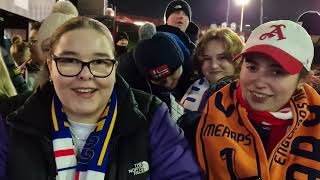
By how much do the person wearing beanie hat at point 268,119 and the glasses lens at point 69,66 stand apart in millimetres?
679

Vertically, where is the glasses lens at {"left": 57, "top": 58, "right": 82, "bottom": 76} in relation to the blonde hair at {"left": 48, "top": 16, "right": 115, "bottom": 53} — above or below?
below

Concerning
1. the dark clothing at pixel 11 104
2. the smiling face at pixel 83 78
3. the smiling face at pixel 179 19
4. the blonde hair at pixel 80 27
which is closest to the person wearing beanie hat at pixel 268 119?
the smiling face at pixel 83 78

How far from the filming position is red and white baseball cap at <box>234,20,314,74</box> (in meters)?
2.04

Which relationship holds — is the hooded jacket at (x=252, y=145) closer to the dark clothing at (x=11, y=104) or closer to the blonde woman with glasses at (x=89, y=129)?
the blonde woman with glasses at (x=89, y=129)

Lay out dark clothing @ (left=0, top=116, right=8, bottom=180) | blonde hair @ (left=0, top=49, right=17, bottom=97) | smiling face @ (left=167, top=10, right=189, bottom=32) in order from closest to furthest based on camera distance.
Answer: dark clothing @ (left=0, top=116, right=8, bottom=180) < blonde hair @ (left=0, top=49, right=17, bottom=97) < smiling face @ (left=167, top=10, right=189, bottom=32)

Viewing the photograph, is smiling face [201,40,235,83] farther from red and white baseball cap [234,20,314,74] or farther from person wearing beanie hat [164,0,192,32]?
person wearing beanie hat [164,0,192,32]

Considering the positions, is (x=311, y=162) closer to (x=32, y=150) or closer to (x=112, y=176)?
(x=112, y=176)

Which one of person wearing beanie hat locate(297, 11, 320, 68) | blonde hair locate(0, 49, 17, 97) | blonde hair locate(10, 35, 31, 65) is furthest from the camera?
blonde hair locate(10, 35, 31, 65)

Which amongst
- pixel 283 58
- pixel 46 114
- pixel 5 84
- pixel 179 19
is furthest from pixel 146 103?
pixel 179 19

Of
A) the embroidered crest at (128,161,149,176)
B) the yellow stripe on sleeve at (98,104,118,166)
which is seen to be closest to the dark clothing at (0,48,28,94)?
the yellow stripe on sleeve at (98,104,118,166)

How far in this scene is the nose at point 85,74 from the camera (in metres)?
1.87

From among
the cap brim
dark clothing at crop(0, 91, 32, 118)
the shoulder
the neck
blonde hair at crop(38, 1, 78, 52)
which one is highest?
blonde hair at crop(38, 1, 78, 52)

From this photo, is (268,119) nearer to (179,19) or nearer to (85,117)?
(85,117)

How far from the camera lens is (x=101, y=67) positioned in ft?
6.26
